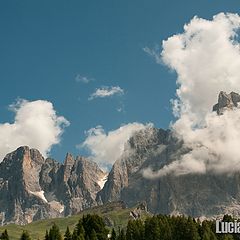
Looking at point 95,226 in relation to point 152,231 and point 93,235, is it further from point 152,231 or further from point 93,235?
point 152,231

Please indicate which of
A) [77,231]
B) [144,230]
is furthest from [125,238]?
[77,231]

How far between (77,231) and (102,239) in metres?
10.4

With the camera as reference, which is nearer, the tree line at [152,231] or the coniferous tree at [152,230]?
the tree line at [152,231]

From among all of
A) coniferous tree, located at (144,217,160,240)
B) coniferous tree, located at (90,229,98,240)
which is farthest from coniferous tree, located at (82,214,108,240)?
coniferous tree, located at (144,217,160,240)

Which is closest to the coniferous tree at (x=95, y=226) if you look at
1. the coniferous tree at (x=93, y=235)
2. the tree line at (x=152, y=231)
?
the tree line at (x=152, y=231)

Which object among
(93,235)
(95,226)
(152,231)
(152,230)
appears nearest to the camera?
(93,235)

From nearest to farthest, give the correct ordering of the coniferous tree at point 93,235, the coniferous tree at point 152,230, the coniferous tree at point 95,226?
the coniferous tree at point 93,235 → the coniferous tree at point 95,226 → the coniferous tree at point 152,230

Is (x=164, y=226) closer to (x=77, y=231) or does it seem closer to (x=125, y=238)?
(x=125, y=238)

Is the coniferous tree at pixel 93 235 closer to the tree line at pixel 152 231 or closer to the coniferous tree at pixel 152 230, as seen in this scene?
the tree line at pixel 152 231

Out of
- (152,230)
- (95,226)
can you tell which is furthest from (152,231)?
(95,226)

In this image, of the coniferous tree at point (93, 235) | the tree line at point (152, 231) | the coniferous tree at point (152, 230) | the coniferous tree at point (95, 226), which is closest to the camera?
the coniferous tree at point (93, 235)

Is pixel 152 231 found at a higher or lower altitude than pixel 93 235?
higher

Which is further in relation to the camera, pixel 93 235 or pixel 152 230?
pixel 152 230

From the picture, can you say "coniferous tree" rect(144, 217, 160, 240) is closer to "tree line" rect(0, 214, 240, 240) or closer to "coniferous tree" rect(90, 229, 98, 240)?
"tree line" rect(0, 214, 240, 240)
